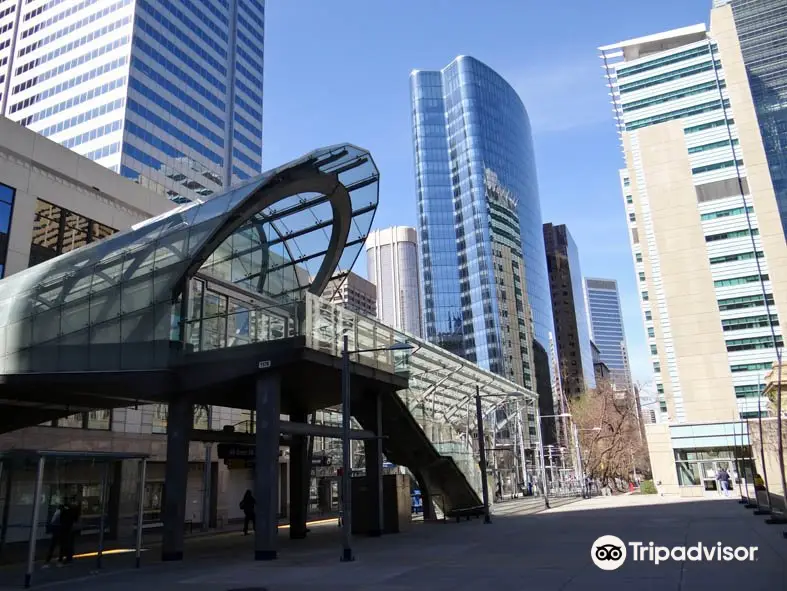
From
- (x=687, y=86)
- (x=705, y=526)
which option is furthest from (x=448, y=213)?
(x=705, y=526)

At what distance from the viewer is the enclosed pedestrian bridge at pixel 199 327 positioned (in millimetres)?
18047

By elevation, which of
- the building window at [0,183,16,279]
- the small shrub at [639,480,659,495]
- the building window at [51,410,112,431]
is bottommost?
the small shrub at [639,480,659,495]

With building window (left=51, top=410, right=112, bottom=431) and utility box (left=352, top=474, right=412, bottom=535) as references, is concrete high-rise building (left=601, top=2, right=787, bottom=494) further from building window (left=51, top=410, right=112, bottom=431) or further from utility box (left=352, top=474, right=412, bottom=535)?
building window (left=51, top=410, right=112, bottom=431)

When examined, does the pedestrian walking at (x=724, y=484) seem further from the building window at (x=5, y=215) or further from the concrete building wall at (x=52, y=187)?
the building window at (x=5, y=215)

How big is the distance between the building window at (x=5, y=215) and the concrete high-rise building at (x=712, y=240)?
73.3 m

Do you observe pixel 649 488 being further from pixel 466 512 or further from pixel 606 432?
pixel 466 512

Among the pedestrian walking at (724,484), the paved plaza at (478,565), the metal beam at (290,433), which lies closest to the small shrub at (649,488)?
the pedestrian walking at (724,484)

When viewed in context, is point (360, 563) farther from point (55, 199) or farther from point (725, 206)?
point (725, 206)

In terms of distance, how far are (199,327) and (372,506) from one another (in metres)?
9.66

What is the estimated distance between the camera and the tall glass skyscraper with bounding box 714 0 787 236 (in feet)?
333

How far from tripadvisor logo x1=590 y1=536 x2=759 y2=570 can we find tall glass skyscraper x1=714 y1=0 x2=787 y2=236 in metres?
96.8

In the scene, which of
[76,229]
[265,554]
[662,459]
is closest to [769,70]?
[662,459]

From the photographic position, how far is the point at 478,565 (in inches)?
542

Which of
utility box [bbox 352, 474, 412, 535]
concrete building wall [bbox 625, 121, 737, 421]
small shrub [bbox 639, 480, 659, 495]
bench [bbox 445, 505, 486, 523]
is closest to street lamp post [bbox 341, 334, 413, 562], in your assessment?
utility box [bbox 352, 474, 412, 535]
